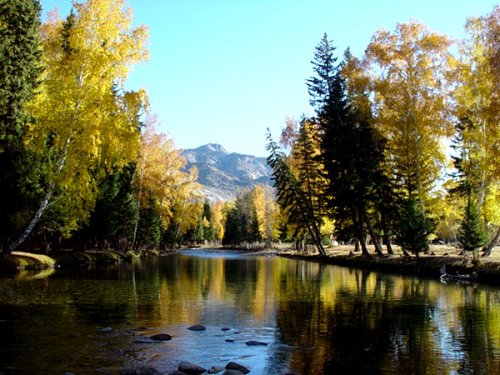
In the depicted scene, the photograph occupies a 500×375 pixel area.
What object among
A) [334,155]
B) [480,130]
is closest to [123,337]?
[480,130]

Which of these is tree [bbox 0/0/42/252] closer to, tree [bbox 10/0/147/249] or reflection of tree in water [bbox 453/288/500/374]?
tree [bbox 10/0/147/249]

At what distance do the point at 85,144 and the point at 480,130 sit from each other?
2837 centimetres

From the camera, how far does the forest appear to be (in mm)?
27750

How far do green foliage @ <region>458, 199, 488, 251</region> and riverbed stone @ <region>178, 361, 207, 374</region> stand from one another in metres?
26.8

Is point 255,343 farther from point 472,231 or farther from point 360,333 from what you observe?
point 472,231

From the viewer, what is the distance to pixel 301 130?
184ft

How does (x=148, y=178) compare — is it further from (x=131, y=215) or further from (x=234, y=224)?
(x=234, y=224)

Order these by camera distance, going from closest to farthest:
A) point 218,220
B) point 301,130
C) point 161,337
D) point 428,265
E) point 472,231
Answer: point 161,337 < point 472,231 < point 428,265 < point 301,130 < point 218,220

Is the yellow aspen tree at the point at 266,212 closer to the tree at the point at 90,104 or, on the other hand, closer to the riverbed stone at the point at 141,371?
the tree at the point at 90,104

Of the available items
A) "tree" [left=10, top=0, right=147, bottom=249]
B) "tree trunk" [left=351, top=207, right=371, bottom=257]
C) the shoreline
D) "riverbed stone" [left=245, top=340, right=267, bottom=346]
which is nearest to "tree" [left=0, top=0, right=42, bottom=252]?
"tree" [left=10, top=0, right=147, bottom=249]

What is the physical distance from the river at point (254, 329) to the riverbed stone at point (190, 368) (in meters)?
0.64

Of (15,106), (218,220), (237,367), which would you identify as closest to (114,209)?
(15,106)

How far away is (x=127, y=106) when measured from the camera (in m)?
28.2

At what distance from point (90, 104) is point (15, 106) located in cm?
949
